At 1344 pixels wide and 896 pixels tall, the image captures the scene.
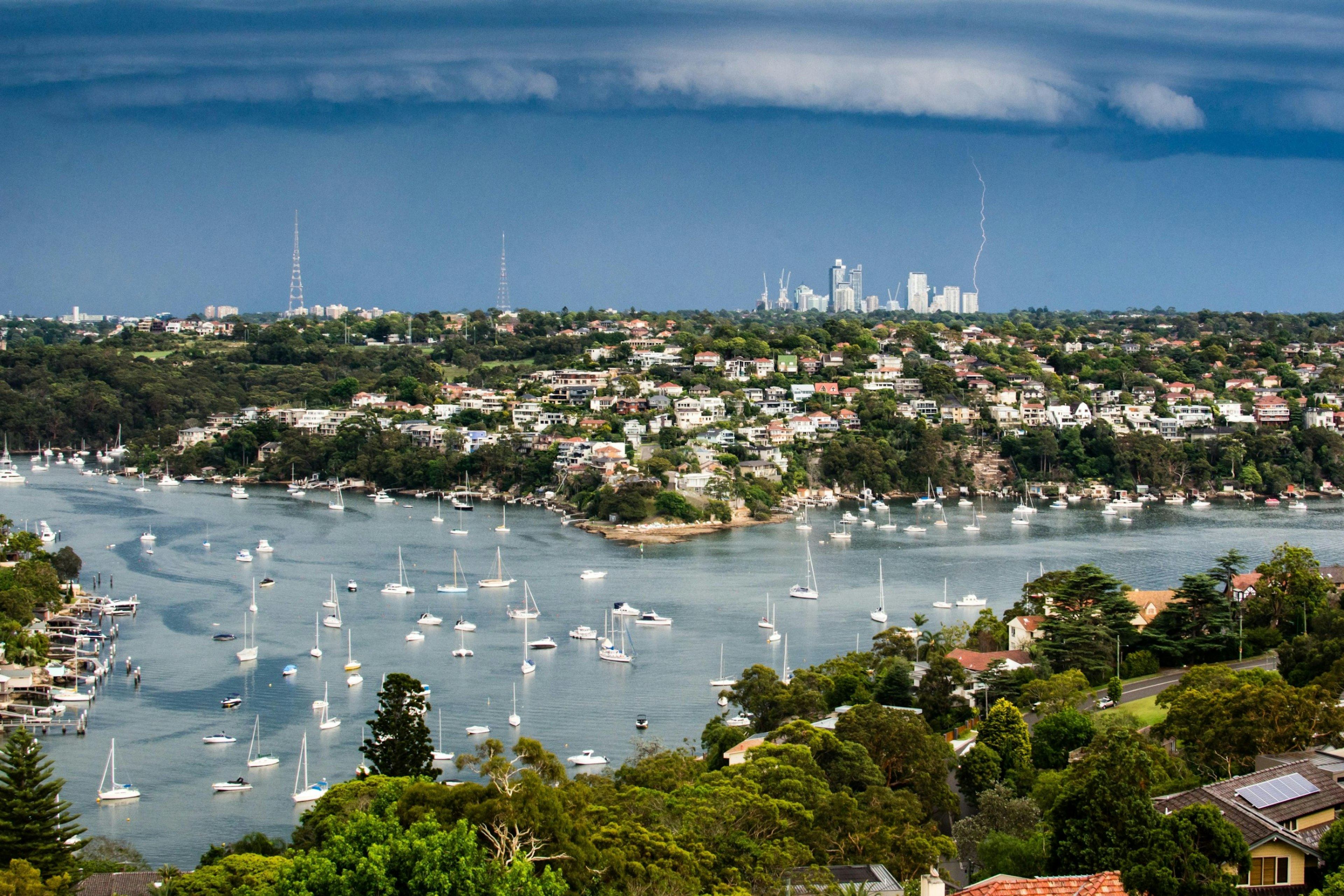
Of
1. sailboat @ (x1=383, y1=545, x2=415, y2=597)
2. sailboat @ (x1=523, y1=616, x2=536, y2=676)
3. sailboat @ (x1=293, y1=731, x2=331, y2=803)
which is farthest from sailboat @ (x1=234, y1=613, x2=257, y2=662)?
sailboat @ (x1=293, y1=731, x2=331, y2=803)

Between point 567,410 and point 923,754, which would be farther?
point 567,410

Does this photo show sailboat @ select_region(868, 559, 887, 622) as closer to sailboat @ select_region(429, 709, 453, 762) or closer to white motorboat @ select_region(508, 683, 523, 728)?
white motorboat @ select_region(508, 683, 523, 728)

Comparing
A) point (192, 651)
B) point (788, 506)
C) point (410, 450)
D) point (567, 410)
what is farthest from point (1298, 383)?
point (192, 651)

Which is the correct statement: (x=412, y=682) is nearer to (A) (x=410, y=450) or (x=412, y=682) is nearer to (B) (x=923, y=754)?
(B) (x=923, y=754)

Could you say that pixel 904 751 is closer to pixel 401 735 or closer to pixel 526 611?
pixel 401 735

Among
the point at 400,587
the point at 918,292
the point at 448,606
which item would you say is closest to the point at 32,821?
the point at 448,606

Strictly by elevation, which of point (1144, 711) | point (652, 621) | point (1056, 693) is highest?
point (1056, 693)
